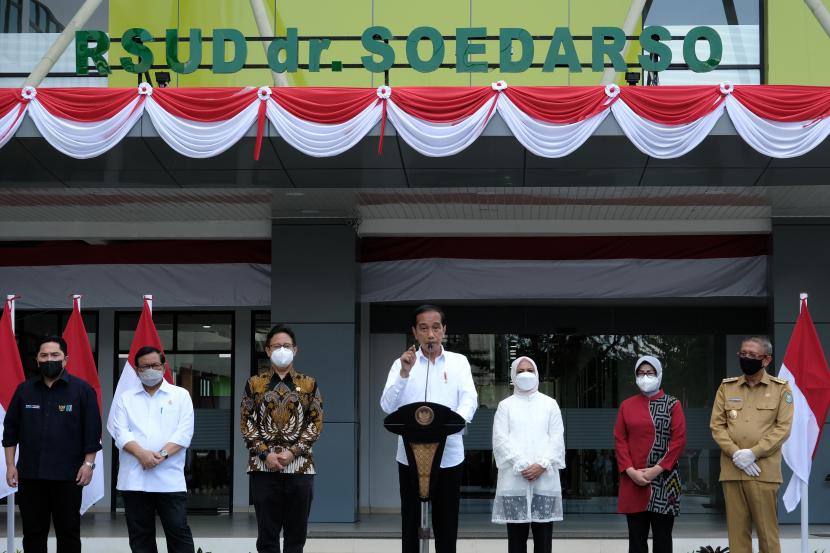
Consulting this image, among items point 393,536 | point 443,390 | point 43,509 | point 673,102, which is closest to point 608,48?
point 673,102

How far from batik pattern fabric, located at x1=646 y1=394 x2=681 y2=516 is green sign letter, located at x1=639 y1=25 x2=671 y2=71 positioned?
4082mm

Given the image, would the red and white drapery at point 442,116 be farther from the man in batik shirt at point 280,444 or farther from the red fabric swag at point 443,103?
the man in batik shirt at point 280,444

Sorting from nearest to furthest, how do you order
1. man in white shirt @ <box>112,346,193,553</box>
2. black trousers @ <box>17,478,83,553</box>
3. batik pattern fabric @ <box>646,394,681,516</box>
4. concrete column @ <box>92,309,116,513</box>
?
man in white shirt @ <box>112,346,193,553</box>
black trousers @ <box>17,478,83,553</box>
batik pattern fabric @ <box>646,394,681,516</box>
concrete column @ <box>92,309,116,513</box>

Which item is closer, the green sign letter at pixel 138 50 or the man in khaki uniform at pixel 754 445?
the man in khaki uniform at pixel 754 445

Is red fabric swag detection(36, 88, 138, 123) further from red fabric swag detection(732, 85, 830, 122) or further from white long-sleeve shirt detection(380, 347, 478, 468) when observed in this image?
red fabric swag detection(732, 85, 830, 122)

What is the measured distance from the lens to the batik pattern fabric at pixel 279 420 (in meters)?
7.60

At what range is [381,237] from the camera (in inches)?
577

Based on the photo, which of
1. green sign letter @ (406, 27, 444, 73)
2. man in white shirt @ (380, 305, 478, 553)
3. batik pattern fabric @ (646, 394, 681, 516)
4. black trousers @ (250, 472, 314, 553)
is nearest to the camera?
man in white shirt @ (380, 305, 478, 553)

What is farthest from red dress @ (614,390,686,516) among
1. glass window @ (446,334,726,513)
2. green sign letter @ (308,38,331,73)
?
glass window @ (446,334,726,513)

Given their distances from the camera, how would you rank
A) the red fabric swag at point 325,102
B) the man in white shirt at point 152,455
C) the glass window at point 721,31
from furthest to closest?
the glass window at point 721,31, the red fabric swag at point 325,102, the man in white shirt at point 152,455

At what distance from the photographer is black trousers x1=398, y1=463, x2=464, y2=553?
711cm

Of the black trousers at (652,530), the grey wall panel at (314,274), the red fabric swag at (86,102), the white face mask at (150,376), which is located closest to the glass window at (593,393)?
the grey wall panel at (314,274)

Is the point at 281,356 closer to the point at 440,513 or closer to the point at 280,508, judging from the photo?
the point at 280,508

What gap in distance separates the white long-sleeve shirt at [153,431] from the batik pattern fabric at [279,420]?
0.80 metres
